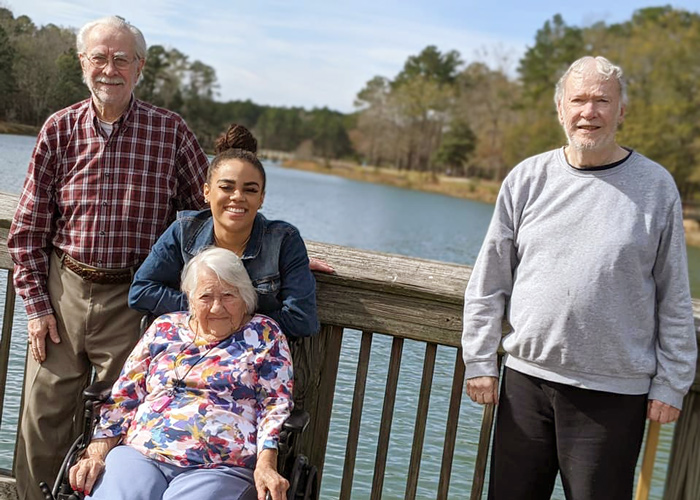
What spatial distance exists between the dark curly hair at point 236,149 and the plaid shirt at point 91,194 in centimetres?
18

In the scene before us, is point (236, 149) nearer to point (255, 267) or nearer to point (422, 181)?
point (255, 267)

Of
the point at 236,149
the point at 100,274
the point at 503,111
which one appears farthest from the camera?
the point at 503,111

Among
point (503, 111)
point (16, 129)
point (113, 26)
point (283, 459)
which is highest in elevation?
point (503, 111)

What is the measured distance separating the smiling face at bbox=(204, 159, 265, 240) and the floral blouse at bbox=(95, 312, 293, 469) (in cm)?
31

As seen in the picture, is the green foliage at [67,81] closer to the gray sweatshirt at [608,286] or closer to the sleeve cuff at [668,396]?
the gray sweatshirt at [608,286]

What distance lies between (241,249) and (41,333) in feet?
2.52

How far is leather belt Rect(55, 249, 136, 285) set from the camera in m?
2.82

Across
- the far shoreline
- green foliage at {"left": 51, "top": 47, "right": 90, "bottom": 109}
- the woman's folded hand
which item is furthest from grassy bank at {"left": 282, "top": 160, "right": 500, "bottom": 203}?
the woman's folded hand

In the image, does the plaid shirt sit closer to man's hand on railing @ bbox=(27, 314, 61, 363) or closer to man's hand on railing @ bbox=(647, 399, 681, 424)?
man's hand on railing @ bbox=(27, 314, 61, 363)

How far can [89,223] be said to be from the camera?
281 cm

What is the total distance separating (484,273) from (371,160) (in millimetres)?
55160

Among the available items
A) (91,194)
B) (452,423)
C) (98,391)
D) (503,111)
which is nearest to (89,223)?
(91,194)

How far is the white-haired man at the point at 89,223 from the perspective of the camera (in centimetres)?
280

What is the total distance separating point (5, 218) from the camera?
296 cm
